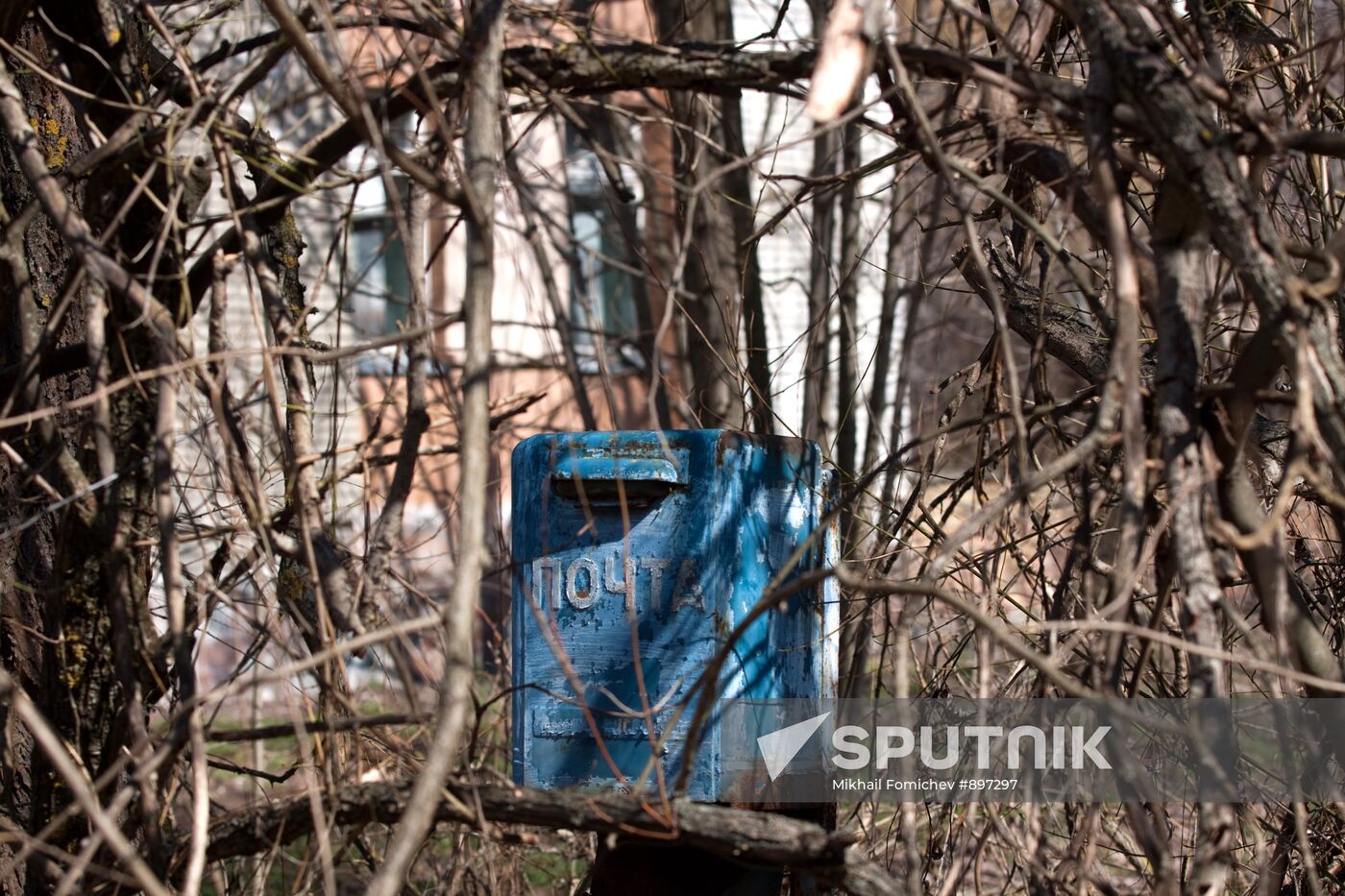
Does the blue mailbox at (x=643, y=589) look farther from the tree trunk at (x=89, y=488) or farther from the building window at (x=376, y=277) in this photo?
the building window at (x=376, y=277)

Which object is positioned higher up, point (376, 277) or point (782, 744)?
point (376, 277)

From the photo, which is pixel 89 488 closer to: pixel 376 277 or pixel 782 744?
pixel 782 744

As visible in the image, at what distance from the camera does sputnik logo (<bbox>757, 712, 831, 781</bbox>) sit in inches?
94.4

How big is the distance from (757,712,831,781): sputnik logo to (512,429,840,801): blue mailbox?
8 centimetres

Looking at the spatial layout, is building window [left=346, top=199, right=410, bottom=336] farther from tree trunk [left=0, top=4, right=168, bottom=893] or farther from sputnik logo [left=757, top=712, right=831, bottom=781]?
sputnik logo [left=757, top=712, right=831, bottom=781]

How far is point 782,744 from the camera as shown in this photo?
244 cm

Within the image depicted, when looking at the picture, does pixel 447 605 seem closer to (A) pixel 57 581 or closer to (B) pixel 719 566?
(B) pixel 719 566

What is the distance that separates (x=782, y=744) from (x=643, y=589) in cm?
45

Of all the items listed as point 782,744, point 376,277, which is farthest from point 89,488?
point 376,277

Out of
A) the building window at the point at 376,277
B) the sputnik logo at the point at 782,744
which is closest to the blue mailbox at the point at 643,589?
the sputnik logo at the point at 782,744

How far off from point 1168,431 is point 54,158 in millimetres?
2615

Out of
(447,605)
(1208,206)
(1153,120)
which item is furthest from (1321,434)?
(447,605)

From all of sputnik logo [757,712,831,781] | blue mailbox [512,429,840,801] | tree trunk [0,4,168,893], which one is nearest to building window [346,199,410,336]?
tree trunk [0,4,168,893]

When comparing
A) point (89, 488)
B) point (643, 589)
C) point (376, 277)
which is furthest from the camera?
point (376, 277)
